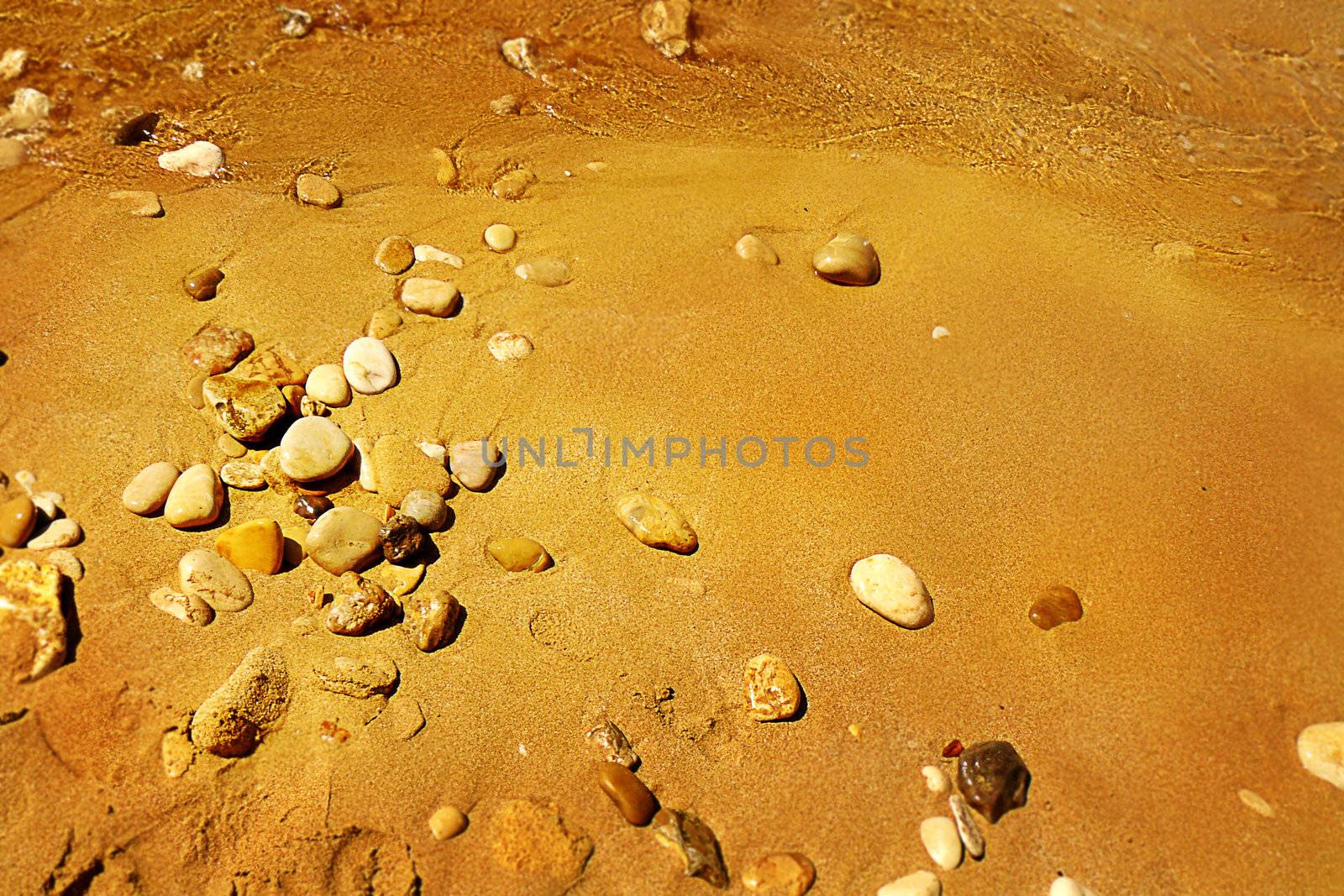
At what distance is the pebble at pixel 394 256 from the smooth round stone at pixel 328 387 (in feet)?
1.73


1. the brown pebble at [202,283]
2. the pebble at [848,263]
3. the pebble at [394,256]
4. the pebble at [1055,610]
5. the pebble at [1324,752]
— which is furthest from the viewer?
the pebble at [848,263]

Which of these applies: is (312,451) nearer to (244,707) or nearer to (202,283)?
(244,707)

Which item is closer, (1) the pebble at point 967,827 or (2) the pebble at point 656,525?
(1) the pebble at point 967,827

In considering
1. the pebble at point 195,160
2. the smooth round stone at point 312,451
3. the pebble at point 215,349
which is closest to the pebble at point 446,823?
the smooth round stone at point 312,451

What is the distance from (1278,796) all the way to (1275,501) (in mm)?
1040

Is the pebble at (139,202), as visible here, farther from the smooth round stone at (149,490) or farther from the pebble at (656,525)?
the pebble at (656,525)

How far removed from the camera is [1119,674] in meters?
2.51

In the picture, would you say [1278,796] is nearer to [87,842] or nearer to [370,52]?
[87,842]

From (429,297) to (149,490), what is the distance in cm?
105

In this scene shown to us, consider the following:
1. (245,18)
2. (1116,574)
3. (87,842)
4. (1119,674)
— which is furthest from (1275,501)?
(245,18)

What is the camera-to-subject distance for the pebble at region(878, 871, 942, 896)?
2090mm

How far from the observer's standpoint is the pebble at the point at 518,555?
2.44m

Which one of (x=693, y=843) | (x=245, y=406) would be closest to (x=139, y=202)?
(x=245, y=406)

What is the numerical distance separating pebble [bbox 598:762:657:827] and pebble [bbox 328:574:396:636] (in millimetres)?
732
